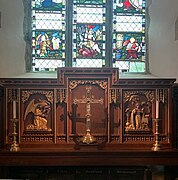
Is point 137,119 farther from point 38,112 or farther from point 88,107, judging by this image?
point 38,112

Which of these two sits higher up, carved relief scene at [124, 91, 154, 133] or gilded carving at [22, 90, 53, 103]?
gilded carving at [22, 90, 53, 103]

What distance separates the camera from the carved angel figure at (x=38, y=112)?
5.30 m

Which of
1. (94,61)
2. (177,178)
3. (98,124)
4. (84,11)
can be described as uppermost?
(84,11)

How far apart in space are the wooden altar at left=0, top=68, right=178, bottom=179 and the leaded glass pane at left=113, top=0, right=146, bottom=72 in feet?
3.70

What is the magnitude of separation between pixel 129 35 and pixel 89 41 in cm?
67

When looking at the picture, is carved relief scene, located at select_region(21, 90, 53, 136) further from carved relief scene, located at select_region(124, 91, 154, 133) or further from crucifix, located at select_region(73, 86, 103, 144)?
carved relief scene, located at select_region(124, 91, 154, 133)

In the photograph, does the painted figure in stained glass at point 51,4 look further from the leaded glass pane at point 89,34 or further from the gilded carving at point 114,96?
the gilded carving at point 114,96

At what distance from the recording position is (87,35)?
6508 millimetres

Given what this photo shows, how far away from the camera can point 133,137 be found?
5.36 meters

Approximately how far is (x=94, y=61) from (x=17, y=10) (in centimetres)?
146

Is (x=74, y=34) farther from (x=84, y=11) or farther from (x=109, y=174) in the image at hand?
(x=109, y=174)

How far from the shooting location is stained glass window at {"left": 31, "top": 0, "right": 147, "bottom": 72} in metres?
6.43

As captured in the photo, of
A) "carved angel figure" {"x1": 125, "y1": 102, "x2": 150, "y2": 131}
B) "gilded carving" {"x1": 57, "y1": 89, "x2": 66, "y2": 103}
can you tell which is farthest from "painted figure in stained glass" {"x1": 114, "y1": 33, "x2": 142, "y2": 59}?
"gilded carving" {"x1": 57, "y1": 89, "x2": 66, "y2": 103}

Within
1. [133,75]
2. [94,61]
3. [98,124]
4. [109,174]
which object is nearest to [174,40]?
[133,75]
